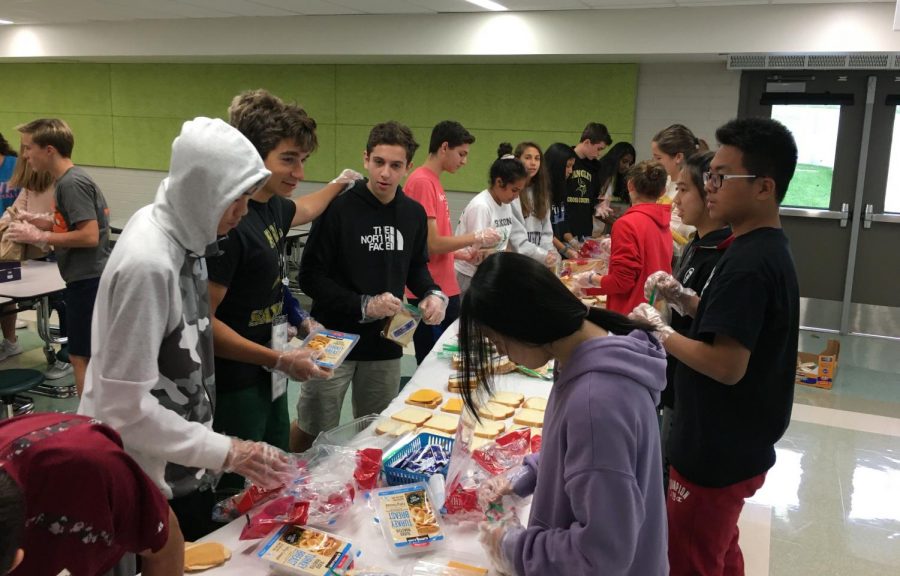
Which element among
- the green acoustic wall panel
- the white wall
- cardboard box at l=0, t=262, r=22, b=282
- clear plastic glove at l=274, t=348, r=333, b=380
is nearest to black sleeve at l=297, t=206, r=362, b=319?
clear plastic glove at l=274, t=348, r=333, b=380

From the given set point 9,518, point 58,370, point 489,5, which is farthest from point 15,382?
point 489,5

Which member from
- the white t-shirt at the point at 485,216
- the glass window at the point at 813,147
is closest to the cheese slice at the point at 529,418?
the white t-shirt at the point at 485,216

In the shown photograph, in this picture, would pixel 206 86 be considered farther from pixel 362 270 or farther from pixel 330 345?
pixel 330 345

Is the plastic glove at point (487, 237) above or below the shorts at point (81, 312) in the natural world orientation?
above

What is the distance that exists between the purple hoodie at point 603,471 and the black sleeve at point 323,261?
4.66 ft

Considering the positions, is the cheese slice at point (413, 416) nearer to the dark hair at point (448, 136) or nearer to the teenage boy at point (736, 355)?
the teenage boy at point (736, 355)

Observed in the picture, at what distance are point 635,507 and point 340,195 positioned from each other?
1.83m

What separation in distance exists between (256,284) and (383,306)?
537 millimetres

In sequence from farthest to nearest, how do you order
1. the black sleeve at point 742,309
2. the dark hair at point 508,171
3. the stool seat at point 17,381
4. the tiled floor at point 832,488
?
1. the dark hair at point 508,171
2. the stool seat at point 17,381
3. the tiled floor at point 832,488
4. the black sleeve at point 742,309

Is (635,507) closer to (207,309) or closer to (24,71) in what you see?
(207,309)

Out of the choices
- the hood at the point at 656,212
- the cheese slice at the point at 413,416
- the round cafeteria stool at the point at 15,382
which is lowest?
the round cafeteria stool at the point at 15,382

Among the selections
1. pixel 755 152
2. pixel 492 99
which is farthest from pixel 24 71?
pixel 755 152

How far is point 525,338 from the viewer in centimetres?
Result: 111

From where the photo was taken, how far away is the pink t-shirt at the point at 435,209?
3482 millimetres
